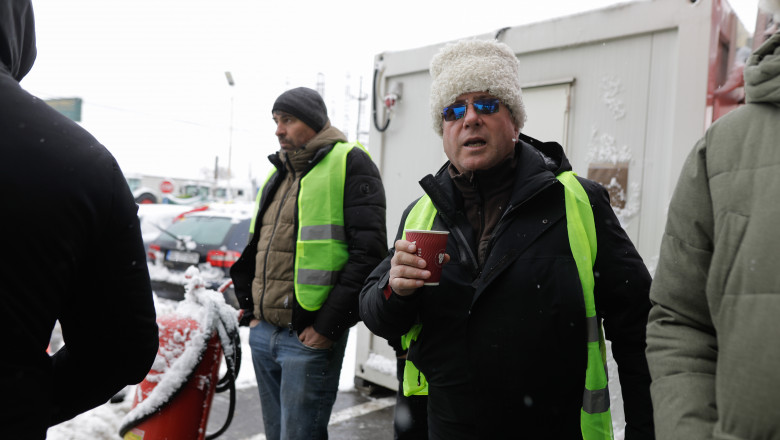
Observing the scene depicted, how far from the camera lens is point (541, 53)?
12.3 ft

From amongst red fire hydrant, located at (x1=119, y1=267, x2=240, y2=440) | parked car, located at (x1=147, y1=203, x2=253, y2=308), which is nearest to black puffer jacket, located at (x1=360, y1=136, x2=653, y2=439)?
red fire hydrant, located at (x1=119, y1=267, x2=240, y2=440)

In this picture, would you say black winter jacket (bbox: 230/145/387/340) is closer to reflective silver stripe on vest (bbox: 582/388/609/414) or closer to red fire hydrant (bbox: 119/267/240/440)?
red fire hydrant (bbox: 119/267/240/440)

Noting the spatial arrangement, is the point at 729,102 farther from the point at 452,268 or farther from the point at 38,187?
the point at 38,187

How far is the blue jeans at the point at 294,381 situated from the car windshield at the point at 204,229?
479 centimetres

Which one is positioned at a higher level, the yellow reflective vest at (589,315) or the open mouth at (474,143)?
the open mouth at (474,143)

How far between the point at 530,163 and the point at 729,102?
1893 millimetres

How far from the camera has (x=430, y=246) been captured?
157cm

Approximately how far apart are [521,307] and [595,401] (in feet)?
1.10

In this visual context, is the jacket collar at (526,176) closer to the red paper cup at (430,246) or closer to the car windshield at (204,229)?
the red paper cup at (430,246)

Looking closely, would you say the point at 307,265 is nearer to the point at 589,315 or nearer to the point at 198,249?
the point at 589,315

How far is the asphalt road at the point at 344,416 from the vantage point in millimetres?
4145

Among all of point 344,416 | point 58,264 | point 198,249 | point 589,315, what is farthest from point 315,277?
point 198,249

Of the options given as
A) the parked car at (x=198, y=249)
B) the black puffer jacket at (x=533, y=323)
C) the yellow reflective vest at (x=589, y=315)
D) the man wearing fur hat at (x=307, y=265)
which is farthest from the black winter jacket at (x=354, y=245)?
the parked car at (x=198, y=249)

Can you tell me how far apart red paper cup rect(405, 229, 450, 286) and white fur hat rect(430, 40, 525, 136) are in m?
0.63
